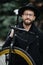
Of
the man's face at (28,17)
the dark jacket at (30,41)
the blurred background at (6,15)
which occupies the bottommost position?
the blurred background at (6,15)

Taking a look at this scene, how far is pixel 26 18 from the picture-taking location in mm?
5367

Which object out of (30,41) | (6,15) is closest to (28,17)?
(30,41)

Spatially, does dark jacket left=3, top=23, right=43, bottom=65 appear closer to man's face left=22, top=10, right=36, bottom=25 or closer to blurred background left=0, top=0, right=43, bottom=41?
Result: man's face left=22, top=10, right=36, bottom=25

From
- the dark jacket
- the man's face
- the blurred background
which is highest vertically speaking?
the man's face

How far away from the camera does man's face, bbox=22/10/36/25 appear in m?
5.37

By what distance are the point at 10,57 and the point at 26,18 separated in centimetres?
58

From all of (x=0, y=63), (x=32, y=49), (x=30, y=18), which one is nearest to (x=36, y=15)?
(x=30, y=18)

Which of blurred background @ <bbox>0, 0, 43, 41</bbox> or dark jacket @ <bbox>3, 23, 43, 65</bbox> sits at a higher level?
dark jacket @ <bbox>3, 23, 43, 65</bbox>

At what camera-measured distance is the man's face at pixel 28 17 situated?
17.6 ft

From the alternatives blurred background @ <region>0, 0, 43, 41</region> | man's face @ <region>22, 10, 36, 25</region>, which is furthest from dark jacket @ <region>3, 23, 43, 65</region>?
blurred background @ <region>0, 0, 43, 41</region>

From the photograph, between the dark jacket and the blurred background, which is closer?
the dark jacket

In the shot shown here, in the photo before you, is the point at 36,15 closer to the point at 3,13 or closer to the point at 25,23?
the point at 25,23

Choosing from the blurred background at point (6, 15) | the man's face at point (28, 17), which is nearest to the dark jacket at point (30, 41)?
the man's face at point (28, 17)

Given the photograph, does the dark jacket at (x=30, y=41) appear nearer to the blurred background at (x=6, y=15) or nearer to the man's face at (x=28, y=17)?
the man's face at (x=28, y=17)
